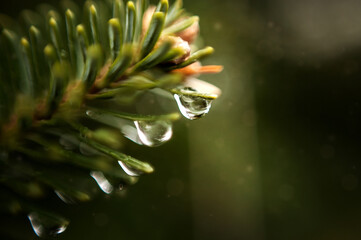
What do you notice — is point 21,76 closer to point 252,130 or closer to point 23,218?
point 23,218

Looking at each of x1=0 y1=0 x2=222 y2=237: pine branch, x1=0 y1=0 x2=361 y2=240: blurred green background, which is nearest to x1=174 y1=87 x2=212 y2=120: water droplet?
x1=0 y1=0 x2=222 y2=237: pine branch

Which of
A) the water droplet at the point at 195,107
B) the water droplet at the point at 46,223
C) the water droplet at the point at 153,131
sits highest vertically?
the water droplet at the point at 195,107

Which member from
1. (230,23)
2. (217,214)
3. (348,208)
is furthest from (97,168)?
(348,208)

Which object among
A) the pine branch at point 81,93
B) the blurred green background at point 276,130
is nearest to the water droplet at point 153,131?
the pine branch at point 81,93

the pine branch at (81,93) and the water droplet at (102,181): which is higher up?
the pine branch at (81,93)

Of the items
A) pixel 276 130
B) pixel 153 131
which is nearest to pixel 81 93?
pixel 153 131

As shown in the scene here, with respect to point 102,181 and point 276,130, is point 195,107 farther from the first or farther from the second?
point 276,130

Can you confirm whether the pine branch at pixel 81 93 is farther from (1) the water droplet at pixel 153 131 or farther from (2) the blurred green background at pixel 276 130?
(2) the blurred green background at pixel 276 130
